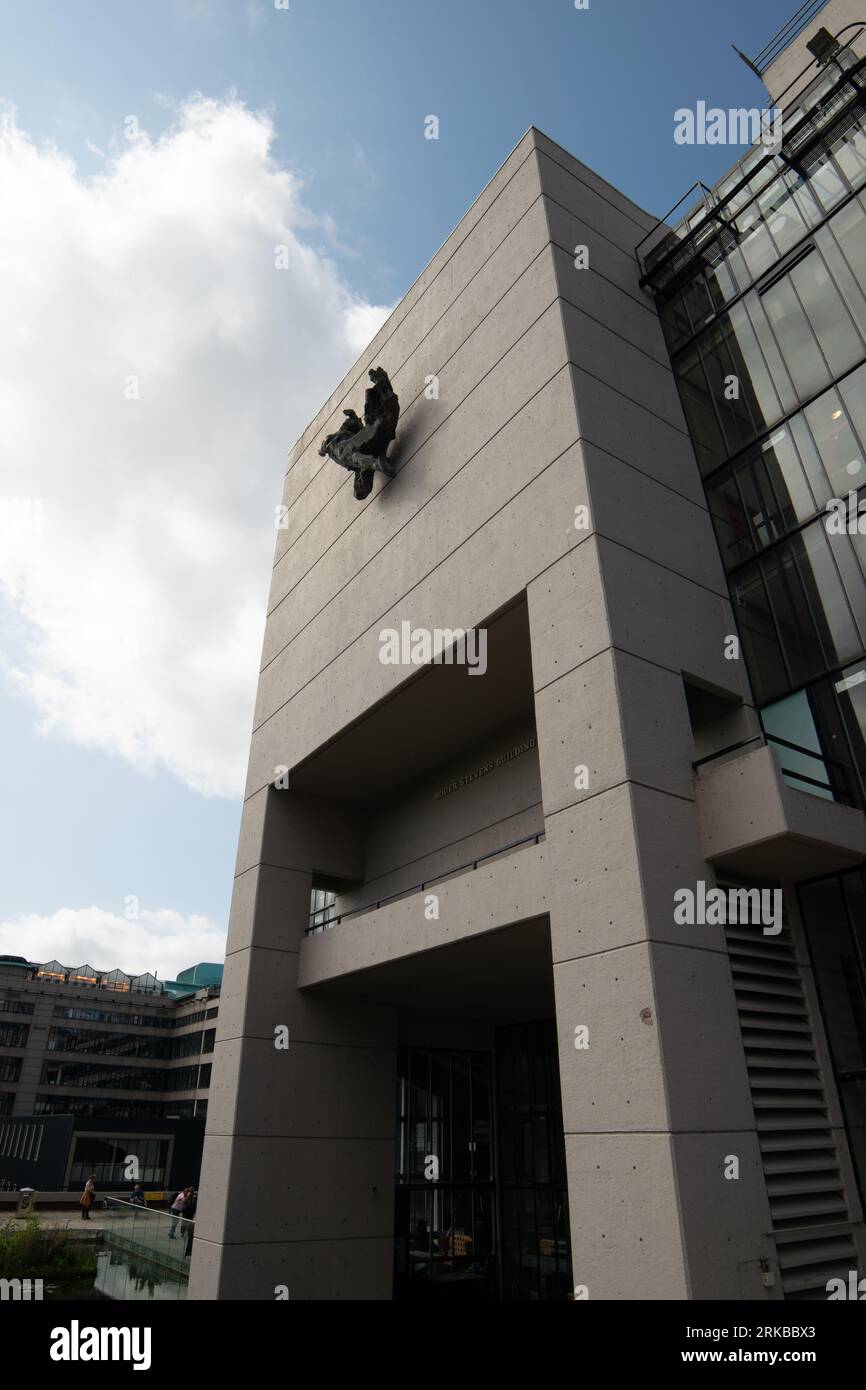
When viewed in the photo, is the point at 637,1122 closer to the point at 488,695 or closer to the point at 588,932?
the point at 588,932

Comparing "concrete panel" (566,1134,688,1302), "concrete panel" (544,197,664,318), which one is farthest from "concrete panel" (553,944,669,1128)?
"concrete panel" (544,197,664,318)

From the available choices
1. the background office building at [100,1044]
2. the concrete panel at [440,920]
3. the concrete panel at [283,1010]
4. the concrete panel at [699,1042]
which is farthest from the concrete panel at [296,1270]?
the background office building at [100,1044]

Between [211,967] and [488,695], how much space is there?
352 feet

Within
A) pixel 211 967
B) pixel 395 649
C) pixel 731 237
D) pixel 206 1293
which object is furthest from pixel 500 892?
pixel 211 967

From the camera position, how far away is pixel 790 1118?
365 inches

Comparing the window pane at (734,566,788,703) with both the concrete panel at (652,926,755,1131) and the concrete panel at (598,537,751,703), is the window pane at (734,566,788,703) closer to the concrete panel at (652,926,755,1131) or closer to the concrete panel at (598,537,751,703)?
the concrete panel at (598,537,751,703)

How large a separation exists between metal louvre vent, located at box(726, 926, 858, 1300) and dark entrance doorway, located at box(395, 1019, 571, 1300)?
9.00m

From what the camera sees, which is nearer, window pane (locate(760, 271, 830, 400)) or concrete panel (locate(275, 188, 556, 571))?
window pane (locate(760, 271, 830, 400))

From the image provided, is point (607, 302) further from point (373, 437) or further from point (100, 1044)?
point (100, 1044)

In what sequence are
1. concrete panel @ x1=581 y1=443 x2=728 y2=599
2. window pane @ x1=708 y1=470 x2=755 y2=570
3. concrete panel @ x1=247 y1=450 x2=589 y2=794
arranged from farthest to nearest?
1. window pane @ x1=708 y1=470 x2=755 y2=570
2. concrete panel @ x1=247 y1=450 x2=589 y2=794
3. concrete panel @ x1=581 y1=443 x2=728 y2=599

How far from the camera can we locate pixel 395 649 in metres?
15.3

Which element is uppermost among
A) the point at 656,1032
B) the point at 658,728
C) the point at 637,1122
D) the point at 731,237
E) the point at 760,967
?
the point at 731,237

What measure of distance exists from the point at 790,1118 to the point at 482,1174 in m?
11.5

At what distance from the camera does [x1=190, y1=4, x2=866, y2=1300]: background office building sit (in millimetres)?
8945
